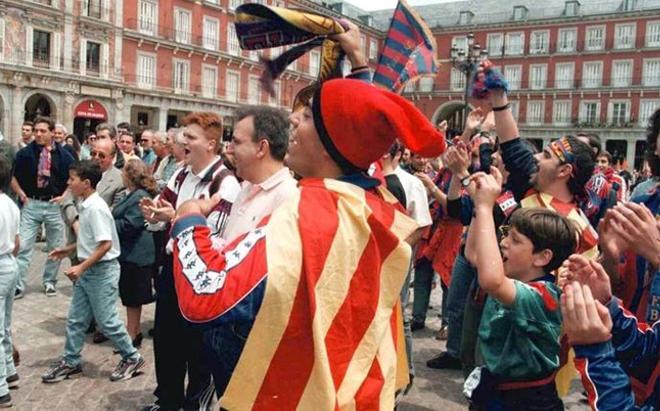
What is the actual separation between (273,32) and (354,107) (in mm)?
611

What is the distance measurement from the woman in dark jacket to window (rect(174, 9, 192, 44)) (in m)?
33.2

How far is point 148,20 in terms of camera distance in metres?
34.4

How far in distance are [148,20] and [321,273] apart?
118ft

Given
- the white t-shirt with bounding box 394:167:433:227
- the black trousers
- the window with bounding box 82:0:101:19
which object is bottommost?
the black trousers

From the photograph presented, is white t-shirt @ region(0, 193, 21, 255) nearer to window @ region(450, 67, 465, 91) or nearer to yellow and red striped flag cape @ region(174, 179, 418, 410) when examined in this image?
yellow and red striped flag cape @ region(174, 179, 418, 410)

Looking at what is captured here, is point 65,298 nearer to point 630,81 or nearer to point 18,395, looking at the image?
point 18,395

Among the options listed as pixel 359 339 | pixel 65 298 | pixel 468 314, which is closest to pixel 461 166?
pixel 468 314

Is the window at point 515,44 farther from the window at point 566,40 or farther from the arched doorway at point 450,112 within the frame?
the arched doorway at point 450,112

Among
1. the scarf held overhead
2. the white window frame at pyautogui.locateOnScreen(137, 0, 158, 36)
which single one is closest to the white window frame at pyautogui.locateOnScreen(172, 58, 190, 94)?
the white window frame at pyautogui.locateOnScreen(137, 0, 158, 36)

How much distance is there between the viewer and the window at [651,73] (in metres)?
44.5

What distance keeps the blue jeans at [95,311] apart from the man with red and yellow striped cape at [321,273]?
114 inches

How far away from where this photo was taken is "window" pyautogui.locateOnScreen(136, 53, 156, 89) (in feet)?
111

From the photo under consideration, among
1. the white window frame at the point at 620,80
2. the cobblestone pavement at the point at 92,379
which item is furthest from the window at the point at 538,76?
the cobblestone pavement at the point at 92,379

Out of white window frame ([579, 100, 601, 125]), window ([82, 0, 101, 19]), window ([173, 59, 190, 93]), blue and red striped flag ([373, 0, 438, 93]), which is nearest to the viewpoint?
blue and red striped flag ([373, 0, 438, 93])
